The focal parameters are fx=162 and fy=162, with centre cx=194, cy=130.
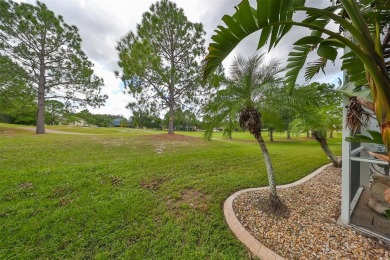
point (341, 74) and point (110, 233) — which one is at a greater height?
point (341, 74)

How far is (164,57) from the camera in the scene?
45.2 feet

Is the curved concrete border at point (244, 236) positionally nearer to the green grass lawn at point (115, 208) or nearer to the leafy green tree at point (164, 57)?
the green grass lawn at point (115, 208)

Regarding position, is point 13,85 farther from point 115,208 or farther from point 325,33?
point 325,33

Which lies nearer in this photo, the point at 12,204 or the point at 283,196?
the point at 12,204

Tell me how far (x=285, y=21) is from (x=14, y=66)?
58.2 ft

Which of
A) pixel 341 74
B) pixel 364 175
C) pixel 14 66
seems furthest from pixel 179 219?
pixel 14 66

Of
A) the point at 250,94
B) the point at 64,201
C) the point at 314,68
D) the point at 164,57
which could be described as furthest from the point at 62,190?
the point at 164,57

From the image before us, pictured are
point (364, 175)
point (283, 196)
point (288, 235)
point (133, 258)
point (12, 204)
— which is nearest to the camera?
point (133, 258)

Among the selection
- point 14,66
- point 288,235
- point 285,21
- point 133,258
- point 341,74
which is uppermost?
point 14,66

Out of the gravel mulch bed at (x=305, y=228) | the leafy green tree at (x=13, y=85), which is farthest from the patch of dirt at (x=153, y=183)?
the leafy green tree at (x=13, y=85)

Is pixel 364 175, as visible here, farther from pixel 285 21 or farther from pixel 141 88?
pixel 141 88

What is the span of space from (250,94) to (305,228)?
306cm

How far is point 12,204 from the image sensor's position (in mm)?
3695

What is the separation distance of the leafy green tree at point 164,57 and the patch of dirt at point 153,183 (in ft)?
28.6
